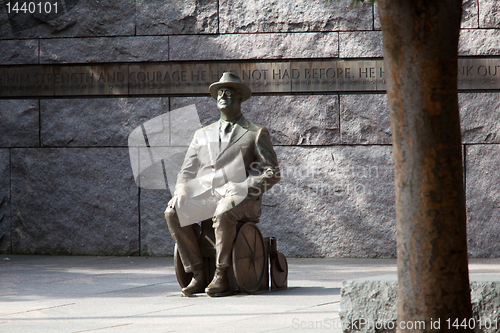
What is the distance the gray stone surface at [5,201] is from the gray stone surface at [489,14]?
688 cm

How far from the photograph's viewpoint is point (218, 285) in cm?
583

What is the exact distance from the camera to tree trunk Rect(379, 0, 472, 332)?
108 inches

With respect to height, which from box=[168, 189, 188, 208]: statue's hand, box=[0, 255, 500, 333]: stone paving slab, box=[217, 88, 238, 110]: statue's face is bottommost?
box=[0, 255, 500, 333]: stone paving slab

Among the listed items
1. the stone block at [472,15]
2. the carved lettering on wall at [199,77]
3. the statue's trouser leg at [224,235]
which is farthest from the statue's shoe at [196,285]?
the stone block at [472,15]

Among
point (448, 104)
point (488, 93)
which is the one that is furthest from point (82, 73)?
point (448, 104)

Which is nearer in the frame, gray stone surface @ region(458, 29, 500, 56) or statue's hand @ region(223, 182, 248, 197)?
statue's hand @ region(223, 182, 248, 197)

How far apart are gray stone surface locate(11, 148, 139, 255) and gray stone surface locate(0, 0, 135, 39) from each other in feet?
5.52

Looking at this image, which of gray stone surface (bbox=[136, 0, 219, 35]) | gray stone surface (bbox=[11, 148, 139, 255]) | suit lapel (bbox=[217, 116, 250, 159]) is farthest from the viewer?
gray stone surface (bbox=[11, 148, 139, 255])

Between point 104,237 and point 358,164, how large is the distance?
3698 mm

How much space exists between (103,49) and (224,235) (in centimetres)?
464

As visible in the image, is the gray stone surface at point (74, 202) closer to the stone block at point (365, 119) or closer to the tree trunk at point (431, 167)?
the stone block at point (365, 119)

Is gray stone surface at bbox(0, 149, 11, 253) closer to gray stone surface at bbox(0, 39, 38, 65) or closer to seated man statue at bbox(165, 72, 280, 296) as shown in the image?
gray stone surface at bbox(0, 39, 38, 65)

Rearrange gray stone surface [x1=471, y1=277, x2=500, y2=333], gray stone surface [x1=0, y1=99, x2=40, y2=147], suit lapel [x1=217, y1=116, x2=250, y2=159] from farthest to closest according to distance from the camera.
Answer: gray stone surface [x1=0, y1=99, x2=40, y2=147] < suit lapel [x1=217, y1=116, x2=250, y2=159] < gray stone surface [x1=471, y1=277, x2=500, y2=333]

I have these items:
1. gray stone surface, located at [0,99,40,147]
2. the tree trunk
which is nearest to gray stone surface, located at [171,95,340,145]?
gray stone surface, located at [0,99,40,147]
